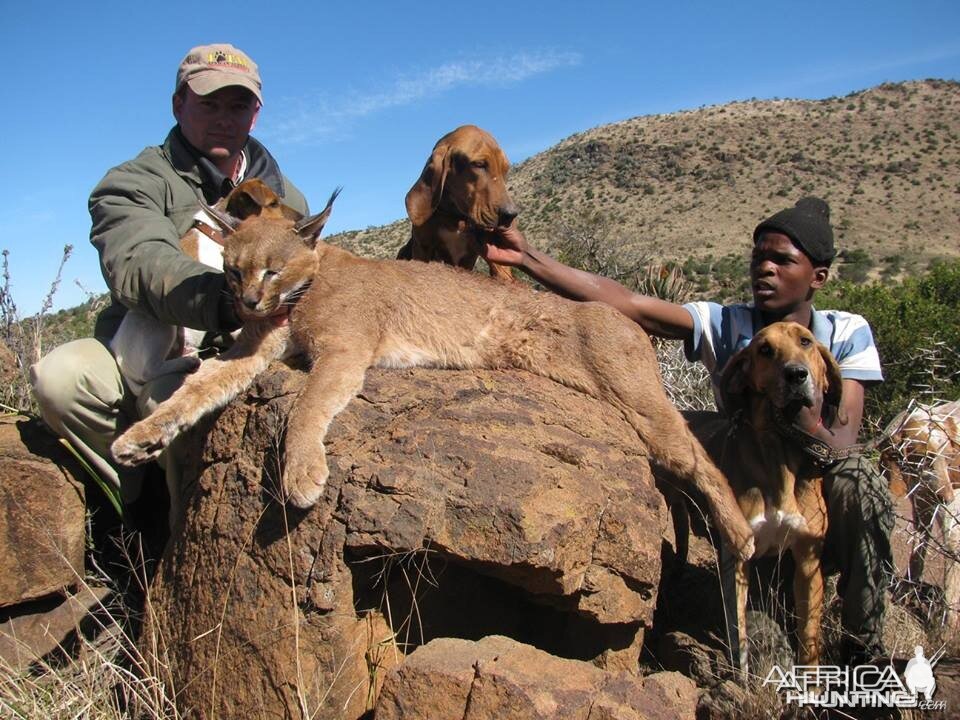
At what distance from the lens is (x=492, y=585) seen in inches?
167

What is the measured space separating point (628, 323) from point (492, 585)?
1843mm

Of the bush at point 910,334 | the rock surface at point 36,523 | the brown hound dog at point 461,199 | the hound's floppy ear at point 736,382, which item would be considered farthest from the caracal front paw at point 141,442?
the bush at point 910,334

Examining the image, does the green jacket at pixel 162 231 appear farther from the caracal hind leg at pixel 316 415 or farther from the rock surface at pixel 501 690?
the rock surface at pixel 501 690

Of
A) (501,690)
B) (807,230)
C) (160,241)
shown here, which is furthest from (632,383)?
(160,241)

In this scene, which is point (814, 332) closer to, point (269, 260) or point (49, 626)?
point (269, 260)

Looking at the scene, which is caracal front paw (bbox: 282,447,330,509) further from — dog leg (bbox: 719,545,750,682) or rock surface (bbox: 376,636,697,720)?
dog leg (bbox: 719,545,750,682)

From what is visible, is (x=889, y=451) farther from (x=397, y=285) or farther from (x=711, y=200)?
(x=711, y=200)

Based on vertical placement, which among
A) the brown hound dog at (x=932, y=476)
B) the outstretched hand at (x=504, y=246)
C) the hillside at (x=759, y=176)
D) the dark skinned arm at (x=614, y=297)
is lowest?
the brown hound dog at (x=932, y=476)

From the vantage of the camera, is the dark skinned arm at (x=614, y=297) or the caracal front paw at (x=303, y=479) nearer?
the caracal front paw at (x=303, y=479)

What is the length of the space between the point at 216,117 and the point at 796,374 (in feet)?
13.4

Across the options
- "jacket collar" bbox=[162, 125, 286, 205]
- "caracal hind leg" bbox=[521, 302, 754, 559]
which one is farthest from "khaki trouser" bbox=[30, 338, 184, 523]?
"caracal hind leg" bbox=[521, 302, 754, 559]

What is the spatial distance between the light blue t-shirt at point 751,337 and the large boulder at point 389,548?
166 cm

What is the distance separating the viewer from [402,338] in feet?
15.5

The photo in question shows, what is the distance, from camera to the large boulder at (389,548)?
350 cm
